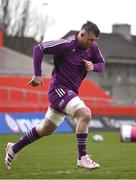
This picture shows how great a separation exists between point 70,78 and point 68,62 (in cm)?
23

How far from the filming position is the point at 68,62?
9.26 metres

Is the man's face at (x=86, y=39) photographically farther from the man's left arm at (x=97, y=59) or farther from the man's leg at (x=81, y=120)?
the man's leg at (x=81, y=120)

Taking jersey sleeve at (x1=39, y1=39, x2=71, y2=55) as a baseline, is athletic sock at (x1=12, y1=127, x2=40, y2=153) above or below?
below

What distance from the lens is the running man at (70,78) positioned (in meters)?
9.07

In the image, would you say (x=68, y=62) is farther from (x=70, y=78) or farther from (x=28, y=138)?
(x=28, y=138)

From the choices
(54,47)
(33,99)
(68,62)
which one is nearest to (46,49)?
(54,47)

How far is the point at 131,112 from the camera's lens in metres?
31.0

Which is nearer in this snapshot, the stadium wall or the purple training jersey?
the purple training jersey

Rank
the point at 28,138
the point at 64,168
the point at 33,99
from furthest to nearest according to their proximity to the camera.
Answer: the point at 33,99 → the point at 64,168 → the point at 28,138

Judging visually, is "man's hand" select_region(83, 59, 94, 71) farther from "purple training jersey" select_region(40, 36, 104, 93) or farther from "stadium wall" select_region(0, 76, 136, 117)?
"stadium wall" select_region(0, 76, 136, 117)

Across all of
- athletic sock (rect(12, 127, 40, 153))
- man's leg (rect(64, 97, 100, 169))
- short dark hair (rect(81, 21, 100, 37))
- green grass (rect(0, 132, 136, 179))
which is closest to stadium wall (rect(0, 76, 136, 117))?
green grass (rect(0, 132, 136, 179))

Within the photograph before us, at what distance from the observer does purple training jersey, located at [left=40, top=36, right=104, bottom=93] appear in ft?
30.0

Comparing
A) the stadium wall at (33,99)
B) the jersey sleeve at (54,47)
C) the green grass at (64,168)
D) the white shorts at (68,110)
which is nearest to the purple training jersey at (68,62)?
the jersey sleeve at (54,47)

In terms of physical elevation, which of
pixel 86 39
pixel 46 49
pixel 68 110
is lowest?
pixel 68 110
